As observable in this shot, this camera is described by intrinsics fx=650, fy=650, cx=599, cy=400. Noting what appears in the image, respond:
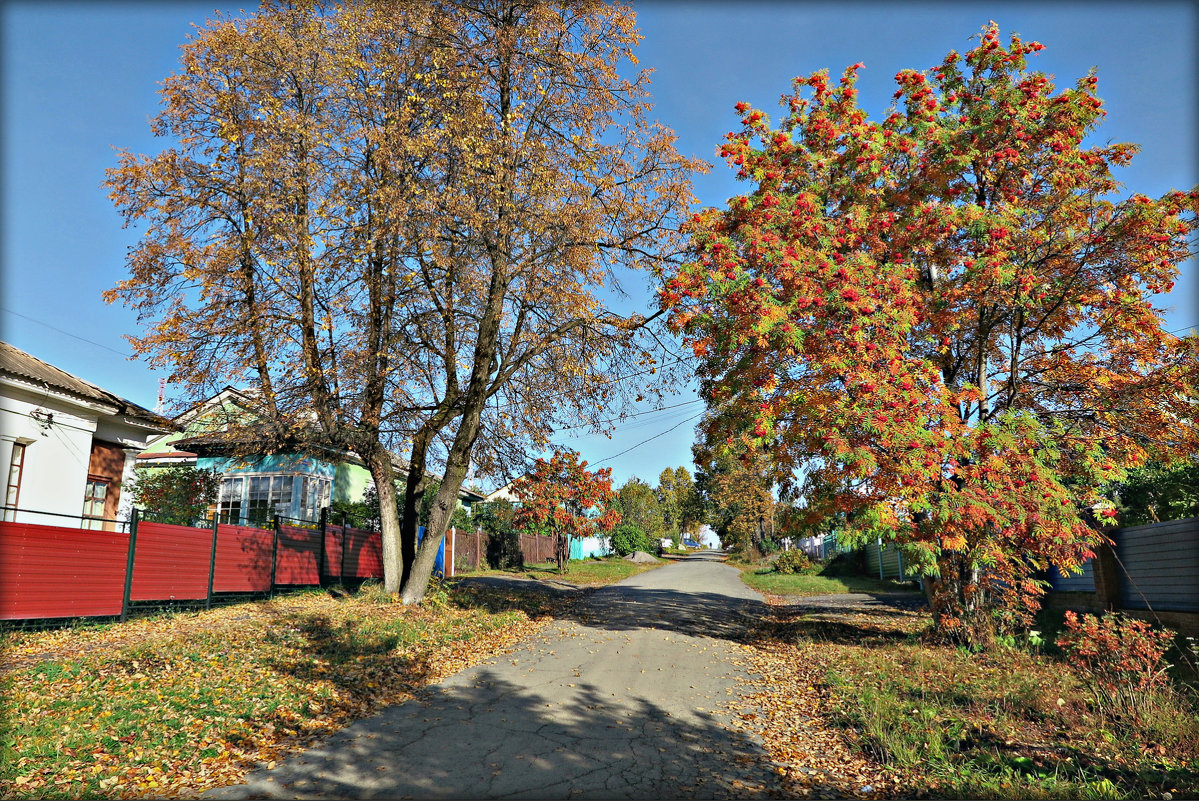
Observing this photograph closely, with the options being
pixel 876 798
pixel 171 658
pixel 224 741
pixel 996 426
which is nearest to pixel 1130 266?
pixel 996 426

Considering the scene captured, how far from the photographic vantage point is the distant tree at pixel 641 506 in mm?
67750

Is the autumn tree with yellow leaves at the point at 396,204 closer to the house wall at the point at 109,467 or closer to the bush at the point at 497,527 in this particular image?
the house wall at the point at 109,467

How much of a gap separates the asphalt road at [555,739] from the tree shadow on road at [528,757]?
12 millimetres

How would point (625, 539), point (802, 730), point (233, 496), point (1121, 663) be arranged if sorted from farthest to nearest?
1. point (625, 539)
2. point (233, 496)
3. point (802, 730)
4. point (1121, 663)

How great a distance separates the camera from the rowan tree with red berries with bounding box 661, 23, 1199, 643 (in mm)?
9516

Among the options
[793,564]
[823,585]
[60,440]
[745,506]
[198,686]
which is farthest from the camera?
[745,506]

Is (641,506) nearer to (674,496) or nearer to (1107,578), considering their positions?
(674,496)

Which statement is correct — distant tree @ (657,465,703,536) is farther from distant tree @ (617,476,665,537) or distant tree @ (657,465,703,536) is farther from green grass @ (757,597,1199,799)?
green grass @ (757,597,1199,799)

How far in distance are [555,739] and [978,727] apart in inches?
170

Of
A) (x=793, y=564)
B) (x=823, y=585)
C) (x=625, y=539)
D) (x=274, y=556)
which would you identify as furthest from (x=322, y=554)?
(x=625, y=539)

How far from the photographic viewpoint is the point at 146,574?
11.4 meters

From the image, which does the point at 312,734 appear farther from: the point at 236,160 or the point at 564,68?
the point at 564,68

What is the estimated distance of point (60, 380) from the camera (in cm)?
1452

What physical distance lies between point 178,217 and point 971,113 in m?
15.1
